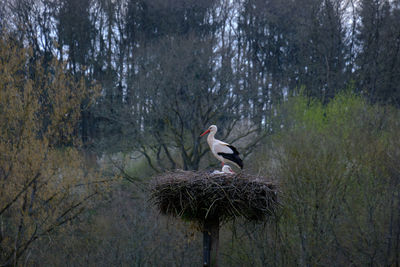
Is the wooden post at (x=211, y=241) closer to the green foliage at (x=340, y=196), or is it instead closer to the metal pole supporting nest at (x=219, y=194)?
the metal pole supporting nest at (x=219, y=194)

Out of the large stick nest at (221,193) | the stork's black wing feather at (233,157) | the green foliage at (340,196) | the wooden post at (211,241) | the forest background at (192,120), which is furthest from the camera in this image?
the green foliage at (340,196)

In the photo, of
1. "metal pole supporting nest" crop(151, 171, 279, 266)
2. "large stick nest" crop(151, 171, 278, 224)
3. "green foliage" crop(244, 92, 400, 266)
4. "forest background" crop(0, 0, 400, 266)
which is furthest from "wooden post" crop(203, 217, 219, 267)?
"green foliage" crop(244, 92, 400, 266)

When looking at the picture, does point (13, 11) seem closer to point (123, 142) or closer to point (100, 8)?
point (100, 8)

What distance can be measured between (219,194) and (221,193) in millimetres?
38

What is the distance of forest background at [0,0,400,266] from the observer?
493 inches

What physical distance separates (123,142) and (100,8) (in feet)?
22.3

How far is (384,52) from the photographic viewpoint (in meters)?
18.1

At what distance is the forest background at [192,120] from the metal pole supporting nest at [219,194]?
6.54 m

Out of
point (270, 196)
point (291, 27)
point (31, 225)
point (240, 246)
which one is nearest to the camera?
point (270, 196)

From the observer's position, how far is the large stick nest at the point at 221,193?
540 centimetres

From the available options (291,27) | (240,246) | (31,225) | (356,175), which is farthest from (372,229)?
(291,27)

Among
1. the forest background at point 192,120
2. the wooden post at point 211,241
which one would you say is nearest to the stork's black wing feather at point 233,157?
the wooden post at point 211,241

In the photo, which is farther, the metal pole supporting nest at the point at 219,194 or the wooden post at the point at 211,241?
the wooden post at the point at 211,241

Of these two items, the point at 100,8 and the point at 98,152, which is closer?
the point at 98,152
